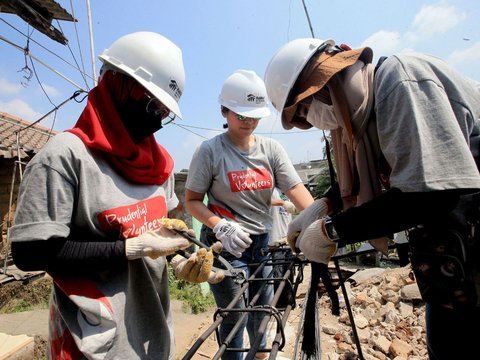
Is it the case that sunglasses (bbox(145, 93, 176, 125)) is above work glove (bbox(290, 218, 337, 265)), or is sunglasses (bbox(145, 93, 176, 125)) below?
above

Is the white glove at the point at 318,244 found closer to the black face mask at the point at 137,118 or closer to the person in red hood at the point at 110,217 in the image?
the person in red hood at the point at 110,217

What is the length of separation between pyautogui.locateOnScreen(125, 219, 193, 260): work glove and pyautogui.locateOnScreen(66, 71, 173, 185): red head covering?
0.23m

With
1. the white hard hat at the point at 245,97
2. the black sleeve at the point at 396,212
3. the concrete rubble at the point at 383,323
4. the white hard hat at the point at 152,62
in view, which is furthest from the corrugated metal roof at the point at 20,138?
the black sleeve at the point at 396,212

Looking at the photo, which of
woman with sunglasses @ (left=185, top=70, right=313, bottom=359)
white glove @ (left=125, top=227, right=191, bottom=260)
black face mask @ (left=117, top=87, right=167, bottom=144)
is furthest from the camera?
woman with sunglasses @ (left=185, top=70, right=313, bottom=359)

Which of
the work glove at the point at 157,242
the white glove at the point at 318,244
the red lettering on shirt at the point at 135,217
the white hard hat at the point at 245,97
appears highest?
the white hard hat at the point at 245,97

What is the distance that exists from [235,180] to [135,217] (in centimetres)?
113

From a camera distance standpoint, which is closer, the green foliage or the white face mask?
the white face mask

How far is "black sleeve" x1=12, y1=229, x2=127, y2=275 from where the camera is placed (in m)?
1.10

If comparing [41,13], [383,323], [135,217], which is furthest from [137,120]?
[41,13]

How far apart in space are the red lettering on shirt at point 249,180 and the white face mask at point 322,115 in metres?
0.95

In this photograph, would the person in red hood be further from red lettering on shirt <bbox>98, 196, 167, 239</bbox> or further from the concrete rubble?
the concrete rubble

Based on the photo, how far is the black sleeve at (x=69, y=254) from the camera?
1104 millimetres

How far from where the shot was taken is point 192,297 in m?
6.07

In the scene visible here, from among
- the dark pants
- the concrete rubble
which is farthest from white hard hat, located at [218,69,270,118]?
the concrete rubble
